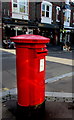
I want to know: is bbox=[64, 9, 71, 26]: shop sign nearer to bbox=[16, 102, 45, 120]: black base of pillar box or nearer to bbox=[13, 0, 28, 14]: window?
bbox=[13, 0, 28, 14]: window

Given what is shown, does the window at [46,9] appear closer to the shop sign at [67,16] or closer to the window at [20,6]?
the window at [20,6]

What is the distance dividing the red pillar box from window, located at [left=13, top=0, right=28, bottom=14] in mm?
16378

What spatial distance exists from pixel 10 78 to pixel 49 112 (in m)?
2.86

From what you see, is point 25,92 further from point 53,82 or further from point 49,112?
point 53,82

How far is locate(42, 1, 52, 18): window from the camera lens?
21.7 metres

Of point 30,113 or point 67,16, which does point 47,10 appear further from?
point 30,113

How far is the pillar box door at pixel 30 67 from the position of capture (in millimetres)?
2745

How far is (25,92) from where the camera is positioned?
9.64 feet

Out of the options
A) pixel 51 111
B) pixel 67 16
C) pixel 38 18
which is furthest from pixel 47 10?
pixel 51 111

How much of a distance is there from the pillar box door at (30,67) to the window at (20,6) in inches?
645

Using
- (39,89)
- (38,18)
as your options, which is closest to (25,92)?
(39,89)

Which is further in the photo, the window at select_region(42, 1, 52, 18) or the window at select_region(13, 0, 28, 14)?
the window at select_region(42, 1, 52, 18)

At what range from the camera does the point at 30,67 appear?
2834mm

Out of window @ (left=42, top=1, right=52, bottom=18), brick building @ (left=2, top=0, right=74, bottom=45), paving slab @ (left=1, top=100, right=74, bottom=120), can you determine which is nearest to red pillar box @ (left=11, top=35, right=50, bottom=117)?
paving slab @ (left=1, top=100, right=74, bottom=120)
